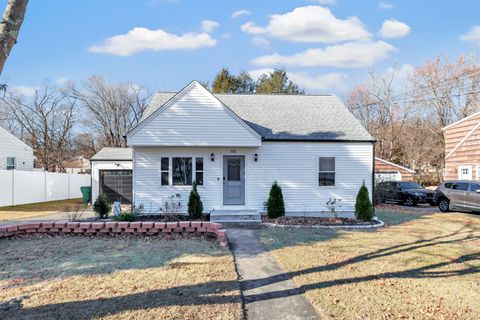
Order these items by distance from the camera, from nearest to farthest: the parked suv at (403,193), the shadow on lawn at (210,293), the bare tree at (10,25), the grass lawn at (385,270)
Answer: the bare tree at (10,25) → the shadow on lawn at (210,293) → the grass lawn at (385,270) → the parked suv at (403,193)

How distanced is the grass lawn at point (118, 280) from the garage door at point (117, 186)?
451 inches

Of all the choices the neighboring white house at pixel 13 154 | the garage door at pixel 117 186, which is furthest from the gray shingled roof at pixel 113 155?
the neighboring white house at pixel 13 154

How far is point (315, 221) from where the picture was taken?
1262 centimetres

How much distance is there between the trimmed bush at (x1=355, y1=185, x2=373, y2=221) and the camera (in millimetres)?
13057

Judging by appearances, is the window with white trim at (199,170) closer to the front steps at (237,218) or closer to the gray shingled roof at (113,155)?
the front steps at (237,218)

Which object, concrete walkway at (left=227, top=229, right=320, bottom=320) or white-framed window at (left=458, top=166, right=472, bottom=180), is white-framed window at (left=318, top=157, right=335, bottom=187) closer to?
concrete walkway at (left=227, top=229, right=320, bottom=320)

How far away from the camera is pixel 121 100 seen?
4050 centimetres

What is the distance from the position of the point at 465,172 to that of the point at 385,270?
19.7 metres

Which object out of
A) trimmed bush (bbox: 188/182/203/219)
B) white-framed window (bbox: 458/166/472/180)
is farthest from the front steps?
white-framed window (bbox: 458/166/472/180)

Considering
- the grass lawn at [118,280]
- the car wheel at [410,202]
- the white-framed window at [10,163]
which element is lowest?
the car wheel at [410,202]

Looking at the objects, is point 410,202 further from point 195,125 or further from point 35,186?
point 35,186

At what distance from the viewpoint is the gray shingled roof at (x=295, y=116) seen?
47.7 ft

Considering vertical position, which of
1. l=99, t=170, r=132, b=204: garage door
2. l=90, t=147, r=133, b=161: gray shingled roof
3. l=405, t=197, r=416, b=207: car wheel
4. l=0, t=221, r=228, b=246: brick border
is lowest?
l=405, t=197, r=416, b=207: car wheel

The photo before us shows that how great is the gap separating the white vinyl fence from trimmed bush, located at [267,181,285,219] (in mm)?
14147
